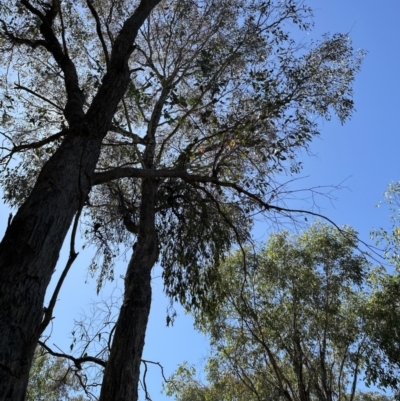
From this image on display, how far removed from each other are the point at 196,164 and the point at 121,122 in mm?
1553

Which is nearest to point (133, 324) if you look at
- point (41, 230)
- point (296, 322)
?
point (41, 230)

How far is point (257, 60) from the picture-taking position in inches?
297

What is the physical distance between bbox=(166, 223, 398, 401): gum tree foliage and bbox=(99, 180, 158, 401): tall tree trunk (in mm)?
5079

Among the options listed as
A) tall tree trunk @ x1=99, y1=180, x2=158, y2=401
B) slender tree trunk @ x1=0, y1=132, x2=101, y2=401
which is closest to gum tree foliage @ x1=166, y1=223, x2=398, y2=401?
tall tree trunk @ x1=99, y1=180, x2=158, y2=401

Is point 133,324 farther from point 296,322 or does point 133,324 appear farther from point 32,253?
point 296,322

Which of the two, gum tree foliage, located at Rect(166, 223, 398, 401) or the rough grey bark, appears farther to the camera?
gum tree foliage, located at Rect(166, 223, 398, 401)

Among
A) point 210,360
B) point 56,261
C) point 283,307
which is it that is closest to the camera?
point 56,261

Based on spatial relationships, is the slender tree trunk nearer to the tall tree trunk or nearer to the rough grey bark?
the rough grey bark

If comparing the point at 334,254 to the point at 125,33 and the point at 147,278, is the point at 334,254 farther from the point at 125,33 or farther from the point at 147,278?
the point at 125,33

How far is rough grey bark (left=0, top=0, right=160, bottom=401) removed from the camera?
5.93 feet

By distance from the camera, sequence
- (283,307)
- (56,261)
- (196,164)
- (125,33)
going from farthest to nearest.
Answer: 1. (283,307)
2. (196,164)
3. (125,33)
4. (56,261)

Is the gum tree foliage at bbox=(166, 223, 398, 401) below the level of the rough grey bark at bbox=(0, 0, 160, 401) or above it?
above

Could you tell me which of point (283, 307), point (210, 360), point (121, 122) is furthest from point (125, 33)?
point (210, 360)

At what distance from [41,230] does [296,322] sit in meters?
8.55
